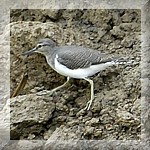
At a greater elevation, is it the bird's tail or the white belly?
the bird's tail

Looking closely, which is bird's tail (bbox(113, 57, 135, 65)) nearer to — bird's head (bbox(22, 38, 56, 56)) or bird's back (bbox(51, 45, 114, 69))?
bird's back (bbox(51, 45, 114, 69))

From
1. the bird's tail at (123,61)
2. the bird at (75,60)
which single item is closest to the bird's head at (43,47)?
the bird at (75,60)

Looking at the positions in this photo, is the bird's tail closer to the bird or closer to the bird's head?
the bird

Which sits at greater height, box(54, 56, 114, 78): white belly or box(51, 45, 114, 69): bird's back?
box(51, 45, 114, 69): bird's back

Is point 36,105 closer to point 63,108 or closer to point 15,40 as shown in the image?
point 63,108

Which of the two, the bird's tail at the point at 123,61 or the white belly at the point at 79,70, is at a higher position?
the bird's tail at the point at 123,61

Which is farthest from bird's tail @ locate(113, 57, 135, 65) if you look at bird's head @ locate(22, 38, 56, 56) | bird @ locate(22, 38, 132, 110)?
bird's head @ locate(22, 38, 56, 56)

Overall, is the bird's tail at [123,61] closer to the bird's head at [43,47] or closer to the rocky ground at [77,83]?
the rocky ground at [77,83]

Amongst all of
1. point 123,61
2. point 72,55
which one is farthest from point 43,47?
point 123,61

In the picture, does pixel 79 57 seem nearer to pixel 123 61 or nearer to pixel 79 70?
pixel 79 70
